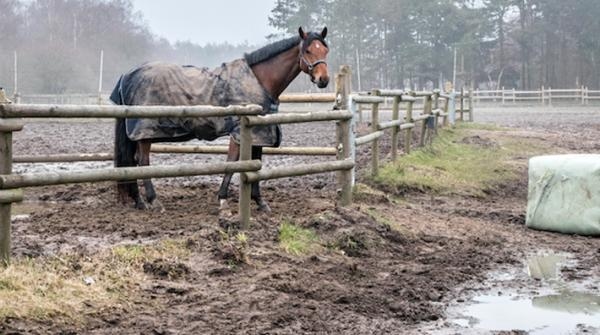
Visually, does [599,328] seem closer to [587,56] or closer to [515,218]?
[515,218]

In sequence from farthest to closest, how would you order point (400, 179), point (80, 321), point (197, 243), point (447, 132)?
point (447, 132) → point (400, 179) → point (197, 243) → point (80, 321)

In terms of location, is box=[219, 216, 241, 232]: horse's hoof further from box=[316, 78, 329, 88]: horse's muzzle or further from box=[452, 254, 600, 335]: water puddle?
box=[452, 254, 600, 335]: water puddle

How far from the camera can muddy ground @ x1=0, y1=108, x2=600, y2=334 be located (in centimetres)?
429

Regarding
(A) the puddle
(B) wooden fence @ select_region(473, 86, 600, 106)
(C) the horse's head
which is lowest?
(A) the puddle

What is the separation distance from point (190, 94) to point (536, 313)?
4.03 meters

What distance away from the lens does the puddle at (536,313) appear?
4.37 meters

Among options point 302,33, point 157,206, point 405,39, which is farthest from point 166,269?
point 405,39

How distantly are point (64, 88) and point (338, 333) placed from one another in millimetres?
46626

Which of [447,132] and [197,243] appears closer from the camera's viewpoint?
[197,243]

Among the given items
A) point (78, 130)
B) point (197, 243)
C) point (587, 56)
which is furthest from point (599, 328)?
point (587, 56)

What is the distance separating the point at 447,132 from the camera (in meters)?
18.0

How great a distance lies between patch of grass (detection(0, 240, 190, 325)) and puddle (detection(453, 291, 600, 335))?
1.86m

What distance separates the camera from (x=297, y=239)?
19.8ft

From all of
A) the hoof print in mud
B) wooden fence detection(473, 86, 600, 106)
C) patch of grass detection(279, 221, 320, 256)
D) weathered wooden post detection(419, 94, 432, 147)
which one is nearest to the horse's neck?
patch of grass detection(279, 221, 320, 256)
